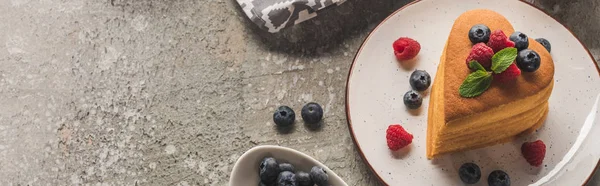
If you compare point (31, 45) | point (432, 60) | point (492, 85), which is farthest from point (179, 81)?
point (492, 85)

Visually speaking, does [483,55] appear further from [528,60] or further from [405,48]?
[405,48]

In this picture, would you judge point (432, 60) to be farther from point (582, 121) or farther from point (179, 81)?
point (179, 81)

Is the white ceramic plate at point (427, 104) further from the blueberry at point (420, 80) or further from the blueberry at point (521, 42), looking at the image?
the blueberry at point (521, 42)

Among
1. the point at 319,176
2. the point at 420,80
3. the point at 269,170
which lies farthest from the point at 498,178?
the point at 269,170

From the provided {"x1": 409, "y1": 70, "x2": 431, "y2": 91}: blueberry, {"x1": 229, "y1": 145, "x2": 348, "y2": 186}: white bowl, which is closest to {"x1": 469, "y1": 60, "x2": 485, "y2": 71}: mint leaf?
{"x1": 409, "y1": 70, "x2": 431, "y2": 91}: blueberry

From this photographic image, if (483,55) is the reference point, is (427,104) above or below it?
below

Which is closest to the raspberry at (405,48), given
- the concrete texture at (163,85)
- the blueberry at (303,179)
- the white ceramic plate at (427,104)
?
the white ceramic plate at (427,104)

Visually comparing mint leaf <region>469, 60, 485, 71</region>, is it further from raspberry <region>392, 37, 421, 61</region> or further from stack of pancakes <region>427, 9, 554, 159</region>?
raspberry <region>392, 37, 421, 61</region>
